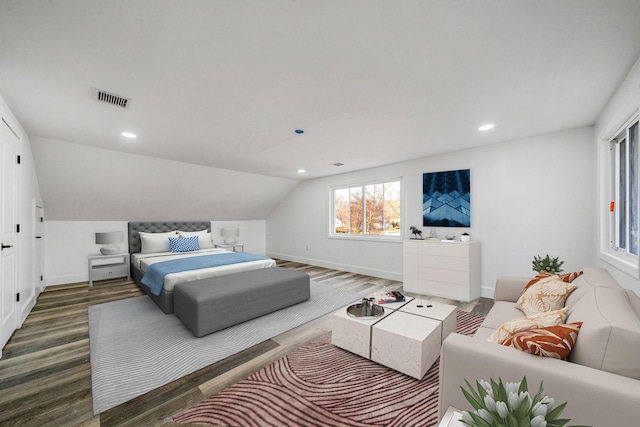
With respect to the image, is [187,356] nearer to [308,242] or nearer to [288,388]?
[288,388]

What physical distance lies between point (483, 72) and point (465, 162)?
2.39m

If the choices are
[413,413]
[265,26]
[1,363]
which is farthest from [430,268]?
[1,363]

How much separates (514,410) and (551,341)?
741mm

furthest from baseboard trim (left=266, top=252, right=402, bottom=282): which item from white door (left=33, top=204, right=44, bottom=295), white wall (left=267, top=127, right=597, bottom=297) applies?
white door (left=33, top=204, right=44, bottom=295)

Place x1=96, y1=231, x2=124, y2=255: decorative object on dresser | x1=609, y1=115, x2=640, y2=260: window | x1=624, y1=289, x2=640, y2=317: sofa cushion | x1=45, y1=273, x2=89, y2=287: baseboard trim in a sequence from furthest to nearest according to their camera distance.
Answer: x1=96, y1=231, x2=124, y2=255: decorative object on dresser, x1=45, y1=273, x2=89, y2=287: baseboard trim, x1=609, y1=115, x2=640, y2=260: window, x1=624, y1=289, x2=640, y2=317: sofa cushion

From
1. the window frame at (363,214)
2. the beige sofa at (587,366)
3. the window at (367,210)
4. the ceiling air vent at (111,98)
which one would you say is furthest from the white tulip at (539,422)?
the window at (367,210)

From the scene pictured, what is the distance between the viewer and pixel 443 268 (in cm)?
386

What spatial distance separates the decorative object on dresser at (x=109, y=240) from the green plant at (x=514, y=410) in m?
5.83

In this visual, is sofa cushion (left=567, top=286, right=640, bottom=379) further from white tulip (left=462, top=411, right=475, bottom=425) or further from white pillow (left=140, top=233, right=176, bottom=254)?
white pillow (left=140, top=233, right=176, bottom=254)

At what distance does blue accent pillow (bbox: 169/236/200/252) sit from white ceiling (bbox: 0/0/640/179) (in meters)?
2.55

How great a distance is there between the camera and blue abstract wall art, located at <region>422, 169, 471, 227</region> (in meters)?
4.02

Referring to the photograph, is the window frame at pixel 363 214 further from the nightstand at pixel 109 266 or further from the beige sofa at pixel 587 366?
the nightstand at pixel 109 266

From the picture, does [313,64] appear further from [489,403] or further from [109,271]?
[109,271]

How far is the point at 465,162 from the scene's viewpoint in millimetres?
4016
